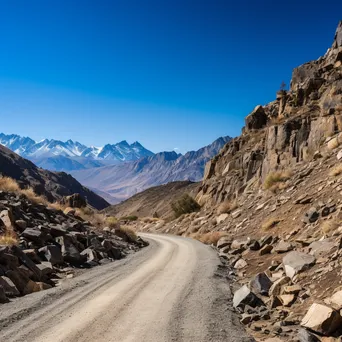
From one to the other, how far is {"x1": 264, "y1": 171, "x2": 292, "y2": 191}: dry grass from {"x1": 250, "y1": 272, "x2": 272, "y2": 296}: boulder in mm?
16971

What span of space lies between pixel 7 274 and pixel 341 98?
31.9m

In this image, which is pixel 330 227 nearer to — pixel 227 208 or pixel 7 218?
pixel 7 218

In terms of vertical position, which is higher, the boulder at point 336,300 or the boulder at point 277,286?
the boulder at point 336,300

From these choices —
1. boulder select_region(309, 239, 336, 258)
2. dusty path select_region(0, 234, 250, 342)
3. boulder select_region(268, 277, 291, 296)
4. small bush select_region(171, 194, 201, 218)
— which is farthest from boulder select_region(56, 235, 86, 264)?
small bush select_region(171, 194, 201, 218)

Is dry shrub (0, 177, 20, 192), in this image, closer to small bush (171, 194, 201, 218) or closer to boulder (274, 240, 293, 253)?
boulder (274, 240, 293, 253)

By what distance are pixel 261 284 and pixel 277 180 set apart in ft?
65.0

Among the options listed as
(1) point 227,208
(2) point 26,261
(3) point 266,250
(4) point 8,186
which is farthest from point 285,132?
(2) point 26,261

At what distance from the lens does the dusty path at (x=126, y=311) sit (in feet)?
26.0

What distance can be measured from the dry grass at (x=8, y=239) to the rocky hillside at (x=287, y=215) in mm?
9043

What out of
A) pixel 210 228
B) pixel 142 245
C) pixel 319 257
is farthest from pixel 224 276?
pixel 210 228

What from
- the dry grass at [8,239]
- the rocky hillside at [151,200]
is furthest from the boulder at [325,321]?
the rocky hillside at [151,200]

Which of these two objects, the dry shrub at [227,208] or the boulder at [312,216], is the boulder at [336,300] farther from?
the dry shrub at [227,208]

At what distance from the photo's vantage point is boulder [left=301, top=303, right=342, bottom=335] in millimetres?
7141

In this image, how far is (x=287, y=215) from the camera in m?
19.9
